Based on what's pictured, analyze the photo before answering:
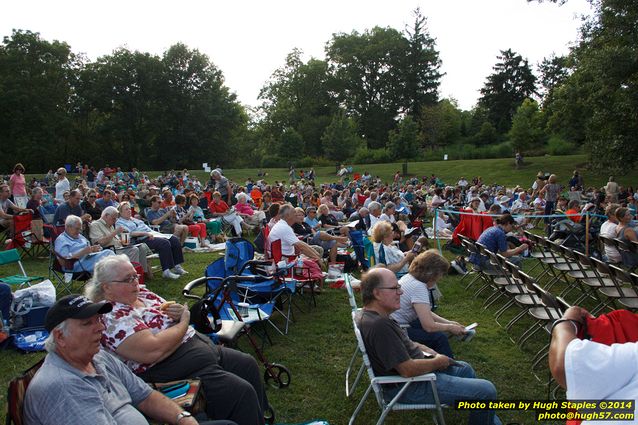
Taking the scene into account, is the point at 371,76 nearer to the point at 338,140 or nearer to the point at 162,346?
the point at 338,140

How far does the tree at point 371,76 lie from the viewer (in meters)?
60.6

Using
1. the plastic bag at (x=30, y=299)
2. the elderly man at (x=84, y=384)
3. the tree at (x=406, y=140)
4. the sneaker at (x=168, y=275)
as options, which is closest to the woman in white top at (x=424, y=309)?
the elderly man at (x=84, y=384)

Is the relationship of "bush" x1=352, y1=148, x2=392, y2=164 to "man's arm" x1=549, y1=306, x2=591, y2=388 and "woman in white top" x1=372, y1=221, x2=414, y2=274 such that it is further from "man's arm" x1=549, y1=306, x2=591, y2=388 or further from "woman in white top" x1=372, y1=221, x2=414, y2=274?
"man's arm" x1=549, y1=306, x2=591, y2=388

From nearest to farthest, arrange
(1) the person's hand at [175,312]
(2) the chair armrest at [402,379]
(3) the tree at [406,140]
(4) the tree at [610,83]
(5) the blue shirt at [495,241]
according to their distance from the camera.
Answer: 1. (2) the chair armrest at [402,379]
2. (1) the person's hand at [175,312]
3. (5) the blue shirt at [495,241]
4. (4) the tree at [610,83]
5. (3) the tree at [406,140]

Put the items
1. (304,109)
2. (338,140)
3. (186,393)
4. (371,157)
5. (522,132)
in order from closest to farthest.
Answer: (186,393), (522,132), (338,140), (371,157), (304,109)

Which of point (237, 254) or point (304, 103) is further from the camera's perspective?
point (304, 103)

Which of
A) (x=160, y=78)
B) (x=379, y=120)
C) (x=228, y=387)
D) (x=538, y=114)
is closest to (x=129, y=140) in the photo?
(x=160, y=78)

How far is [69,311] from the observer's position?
93.0 inches

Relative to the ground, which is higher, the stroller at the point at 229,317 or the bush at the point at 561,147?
the bush at the point at 561,147

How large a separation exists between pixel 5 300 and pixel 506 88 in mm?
61003

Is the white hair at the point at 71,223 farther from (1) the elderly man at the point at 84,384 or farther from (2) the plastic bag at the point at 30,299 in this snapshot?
(1) the elderly man at the point at 84,384

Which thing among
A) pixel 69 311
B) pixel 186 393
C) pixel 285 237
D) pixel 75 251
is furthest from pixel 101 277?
pixel 75 251

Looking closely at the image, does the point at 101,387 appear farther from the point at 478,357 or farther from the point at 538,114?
the point at 538,114

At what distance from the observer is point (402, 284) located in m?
4.25
